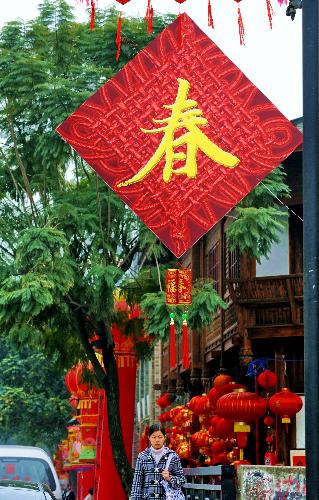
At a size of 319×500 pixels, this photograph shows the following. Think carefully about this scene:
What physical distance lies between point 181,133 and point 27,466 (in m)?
6.20

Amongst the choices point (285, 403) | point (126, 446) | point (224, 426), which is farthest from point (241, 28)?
point (126, 446)

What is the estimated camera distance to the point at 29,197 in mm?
22469

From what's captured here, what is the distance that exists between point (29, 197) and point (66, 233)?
143cm

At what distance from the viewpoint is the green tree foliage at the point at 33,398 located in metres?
49.7

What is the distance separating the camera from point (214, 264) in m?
29.1

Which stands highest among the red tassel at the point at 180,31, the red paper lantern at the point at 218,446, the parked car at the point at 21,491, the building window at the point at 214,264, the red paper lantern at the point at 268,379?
the building window at the point at 214,264

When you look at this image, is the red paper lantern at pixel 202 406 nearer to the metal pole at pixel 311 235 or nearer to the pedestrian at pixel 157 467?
the pedestrian at pixel 157 467

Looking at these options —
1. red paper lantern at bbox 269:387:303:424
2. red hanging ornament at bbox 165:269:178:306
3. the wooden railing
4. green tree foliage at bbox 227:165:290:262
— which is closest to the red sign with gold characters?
red hanging ornament at bbox 165:269:178:306

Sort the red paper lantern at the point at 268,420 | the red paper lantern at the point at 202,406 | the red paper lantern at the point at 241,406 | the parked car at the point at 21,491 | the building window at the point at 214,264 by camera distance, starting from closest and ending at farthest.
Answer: the parked car at the point at 21,491 < the red paper lantern at the point at 241,406 < the red paper lantern at the point at 268,420 < the red paper lantern at the point at 202,406 < the building window at the point at 214,264

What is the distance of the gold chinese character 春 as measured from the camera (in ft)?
47.2

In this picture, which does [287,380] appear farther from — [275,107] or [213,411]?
[275,107]

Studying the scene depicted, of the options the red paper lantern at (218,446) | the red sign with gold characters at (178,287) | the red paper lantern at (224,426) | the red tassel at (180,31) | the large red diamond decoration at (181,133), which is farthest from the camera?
the red paper lantern at (218,446)

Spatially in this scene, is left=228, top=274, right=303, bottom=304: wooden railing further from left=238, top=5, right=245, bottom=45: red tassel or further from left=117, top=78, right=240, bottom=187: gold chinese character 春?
left=238, top=5, right=245, bottom=45: red tassel

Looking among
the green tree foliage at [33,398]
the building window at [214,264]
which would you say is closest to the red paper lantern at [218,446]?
the building window at [214,264]
